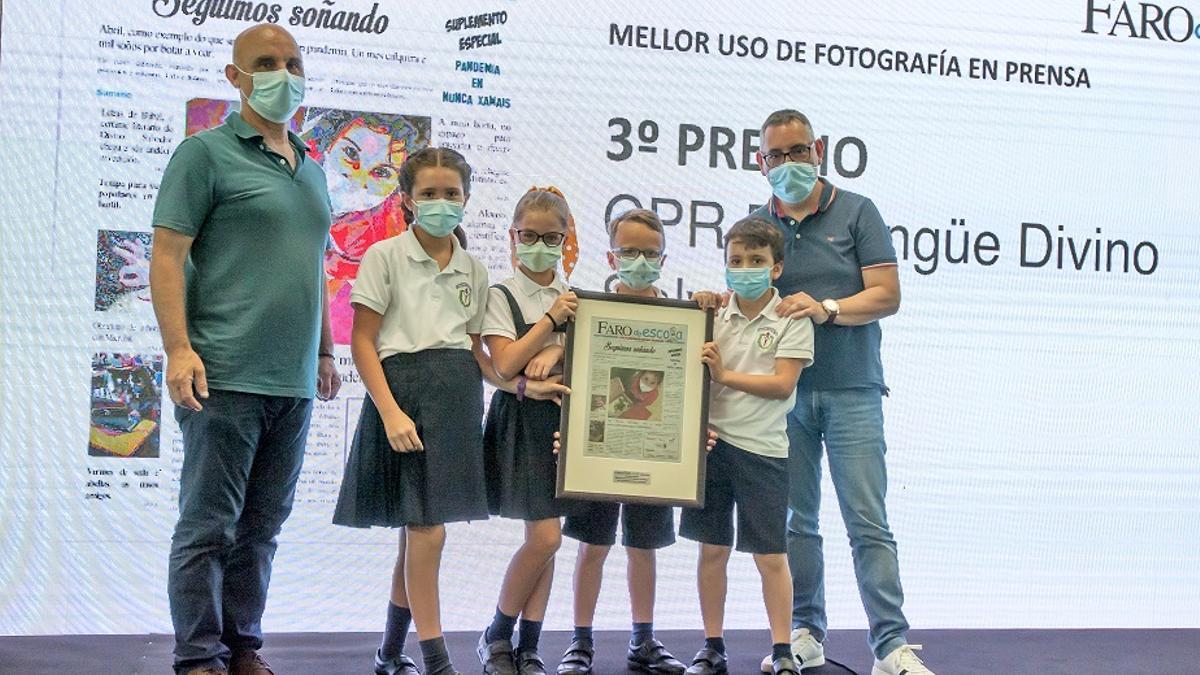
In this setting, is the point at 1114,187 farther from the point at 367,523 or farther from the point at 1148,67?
the point at 367,523

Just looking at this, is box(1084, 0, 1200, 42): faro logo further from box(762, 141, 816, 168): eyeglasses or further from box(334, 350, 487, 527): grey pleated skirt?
box(334, 350, 487, 527): grey pleated skirt

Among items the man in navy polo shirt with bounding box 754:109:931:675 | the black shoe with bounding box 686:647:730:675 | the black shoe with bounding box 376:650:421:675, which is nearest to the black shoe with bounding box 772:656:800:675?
the black shoe with bounding box 686:647:730:675

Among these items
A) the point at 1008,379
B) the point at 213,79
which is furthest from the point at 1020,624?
the point at 213,79

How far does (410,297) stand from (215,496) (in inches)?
26.4

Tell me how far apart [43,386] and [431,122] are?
1.56 metres

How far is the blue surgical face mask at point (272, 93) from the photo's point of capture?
2857mm

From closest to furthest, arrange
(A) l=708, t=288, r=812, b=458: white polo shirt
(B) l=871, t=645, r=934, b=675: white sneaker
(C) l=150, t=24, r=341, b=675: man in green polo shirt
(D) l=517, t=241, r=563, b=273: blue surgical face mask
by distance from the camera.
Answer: (C) l=150, t=24, r=341, b=675: man in green polo shirt
(D) l=517, t=241, r=563, b=273: blue surgical face mask
(A) l=708, t=288, r=812, b=458: white polo shirt
(B) l=871, t=645, r=934, b=675: white sneaker

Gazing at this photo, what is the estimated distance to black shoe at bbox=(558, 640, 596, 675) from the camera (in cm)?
330

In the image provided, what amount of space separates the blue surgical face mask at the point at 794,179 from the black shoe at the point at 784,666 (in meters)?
1.28

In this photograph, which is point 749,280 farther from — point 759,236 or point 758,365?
point 758,365

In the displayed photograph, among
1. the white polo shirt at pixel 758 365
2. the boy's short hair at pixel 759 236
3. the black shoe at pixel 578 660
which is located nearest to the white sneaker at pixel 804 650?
the black shoe at pixel 578 660

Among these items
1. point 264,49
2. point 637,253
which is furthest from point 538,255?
point 264,49

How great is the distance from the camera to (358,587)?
4031 millimetres

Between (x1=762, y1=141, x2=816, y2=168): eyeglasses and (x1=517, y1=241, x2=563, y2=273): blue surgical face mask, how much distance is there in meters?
0.69
